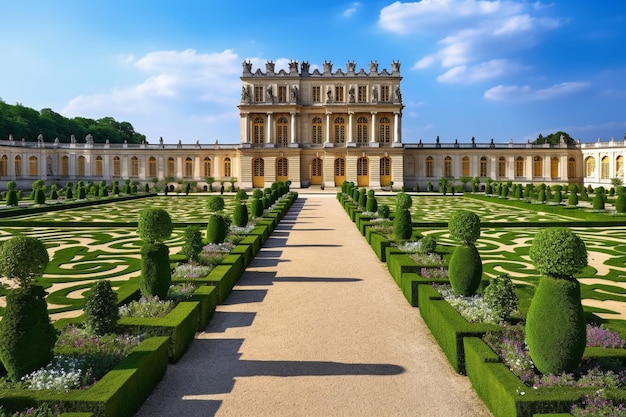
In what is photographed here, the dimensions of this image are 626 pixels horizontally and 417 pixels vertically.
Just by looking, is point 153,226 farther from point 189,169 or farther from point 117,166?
point 117,166

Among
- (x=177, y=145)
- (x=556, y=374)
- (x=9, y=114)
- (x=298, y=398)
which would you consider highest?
(x=9, y=114)

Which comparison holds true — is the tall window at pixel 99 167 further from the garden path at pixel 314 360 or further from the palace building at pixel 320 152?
the garden path at pixel 314 360

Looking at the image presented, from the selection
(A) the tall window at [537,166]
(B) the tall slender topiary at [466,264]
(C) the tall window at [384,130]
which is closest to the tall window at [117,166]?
(C) the tall window at [384,130]

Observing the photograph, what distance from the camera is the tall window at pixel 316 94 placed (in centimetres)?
5178

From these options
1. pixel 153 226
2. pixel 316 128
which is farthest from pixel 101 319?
pixel 316 128

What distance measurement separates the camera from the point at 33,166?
50.7 m

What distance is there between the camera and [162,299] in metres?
7.30

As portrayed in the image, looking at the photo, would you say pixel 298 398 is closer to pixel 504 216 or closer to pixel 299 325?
pixel 299 325

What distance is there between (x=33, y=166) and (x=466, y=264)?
53654 millimetres

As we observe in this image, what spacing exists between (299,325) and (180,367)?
2006mm

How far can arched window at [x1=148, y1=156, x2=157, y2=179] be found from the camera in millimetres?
52125

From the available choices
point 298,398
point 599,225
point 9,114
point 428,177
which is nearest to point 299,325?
point 298,398

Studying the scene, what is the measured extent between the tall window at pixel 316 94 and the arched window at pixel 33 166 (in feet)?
96.3

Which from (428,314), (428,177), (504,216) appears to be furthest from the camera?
(428,177)
